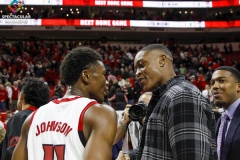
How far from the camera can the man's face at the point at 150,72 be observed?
7.55ft

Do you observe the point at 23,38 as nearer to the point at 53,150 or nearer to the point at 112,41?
the point at 112,41

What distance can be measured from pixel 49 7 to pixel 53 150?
29.0m

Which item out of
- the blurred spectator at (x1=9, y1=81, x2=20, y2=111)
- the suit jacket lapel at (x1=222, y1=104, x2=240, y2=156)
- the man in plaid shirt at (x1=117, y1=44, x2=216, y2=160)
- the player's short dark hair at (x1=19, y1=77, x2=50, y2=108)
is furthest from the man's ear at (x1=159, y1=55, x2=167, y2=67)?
the blurred spectator at (x1=9, y1=81, x2=20, y2=111)

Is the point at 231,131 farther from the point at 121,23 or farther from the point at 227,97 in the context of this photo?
the point at 121,23

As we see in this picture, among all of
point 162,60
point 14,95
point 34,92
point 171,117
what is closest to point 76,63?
point 162,60

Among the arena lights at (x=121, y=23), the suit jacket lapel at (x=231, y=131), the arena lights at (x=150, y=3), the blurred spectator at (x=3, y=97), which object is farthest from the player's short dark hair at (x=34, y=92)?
the arena lights at (x=150, y=3)

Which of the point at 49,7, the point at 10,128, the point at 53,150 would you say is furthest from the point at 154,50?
the point at 49,7

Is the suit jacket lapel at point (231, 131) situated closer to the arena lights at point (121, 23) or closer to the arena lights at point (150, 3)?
the arena lights at point (121, 23)

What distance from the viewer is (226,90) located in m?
3.47

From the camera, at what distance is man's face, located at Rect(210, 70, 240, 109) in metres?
3.48

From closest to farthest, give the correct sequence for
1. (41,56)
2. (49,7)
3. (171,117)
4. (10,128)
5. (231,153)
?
(171,117) → (231,153) → (10,128) → (41,56) → (49,7)

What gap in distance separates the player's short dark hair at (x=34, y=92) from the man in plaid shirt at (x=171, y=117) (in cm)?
191

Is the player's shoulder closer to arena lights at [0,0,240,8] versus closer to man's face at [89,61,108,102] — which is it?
man's face at [89,61,108,102]

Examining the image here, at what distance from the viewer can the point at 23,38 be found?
30.9 m
